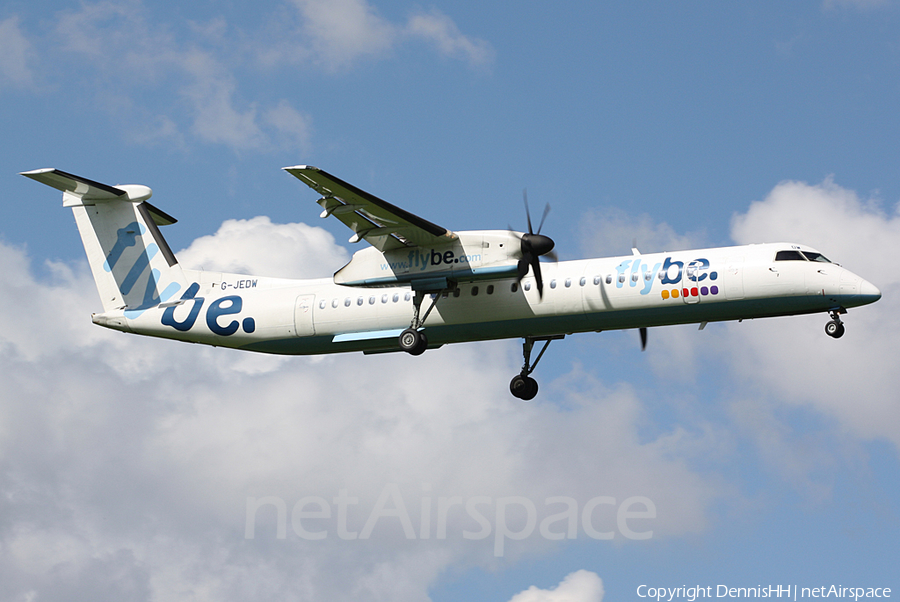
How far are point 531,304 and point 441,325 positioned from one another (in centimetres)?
218

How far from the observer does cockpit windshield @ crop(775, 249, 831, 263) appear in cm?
1994

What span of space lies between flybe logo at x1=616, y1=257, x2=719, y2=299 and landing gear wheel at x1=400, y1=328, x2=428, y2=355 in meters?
4.53

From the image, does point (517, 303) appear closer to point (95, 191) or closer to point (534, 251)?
point (534, 251)

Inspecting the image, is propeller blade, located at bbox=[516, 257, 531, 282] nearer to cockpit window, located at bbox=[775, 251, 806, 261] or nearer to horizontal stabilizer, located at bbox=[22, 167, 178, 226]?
cockpit window, located at bbox=[775, 251, 806, 261]

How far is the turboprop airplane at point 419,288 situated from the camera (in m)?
20.0

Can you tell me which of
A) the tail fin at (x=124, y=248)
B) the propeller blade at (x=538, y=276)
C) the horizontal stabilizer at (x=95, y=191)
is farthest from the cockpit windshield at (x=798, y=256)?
the horizontal stabilizer at (x=95, y=191)

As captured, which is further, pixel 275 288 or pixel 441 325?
pixel 275 288

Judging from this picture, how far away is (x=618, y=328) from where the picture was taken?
21.4m

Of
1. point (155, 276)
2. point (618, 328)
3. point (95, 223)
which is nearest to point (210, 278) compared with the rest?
point (155, 276)

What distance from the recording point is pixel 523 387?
2466 centimetres

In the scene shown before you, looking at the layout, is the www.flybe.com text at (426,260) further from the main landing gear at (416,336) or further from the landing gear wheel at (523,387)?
the landing gear wheel at (523,387)

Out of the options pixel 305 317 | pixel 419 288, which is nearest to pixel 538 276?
pixel 419 288

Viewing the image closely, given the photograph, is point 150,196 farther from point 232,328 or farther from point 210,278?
point 232,328

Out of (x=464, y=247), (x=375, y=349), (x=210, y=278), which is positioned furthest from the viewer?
(x=210, y=278)
